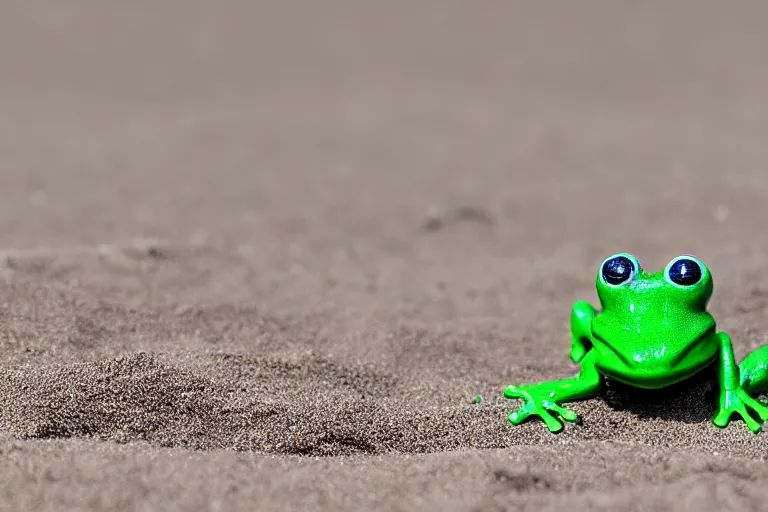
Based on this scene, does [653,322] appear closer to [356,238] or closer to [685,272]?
[685,272]

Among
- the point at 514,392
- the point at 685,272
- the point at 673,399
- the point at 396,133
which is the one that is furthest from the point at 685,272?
the point at 396,133

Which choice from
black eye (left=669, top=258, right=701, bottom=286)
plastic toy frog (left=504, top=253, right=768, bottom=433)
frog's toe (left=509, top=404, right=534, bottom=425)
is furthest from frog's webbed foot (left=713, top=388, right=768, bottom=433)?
frog's toe (left=509, top=404, right=534, bottom=425)

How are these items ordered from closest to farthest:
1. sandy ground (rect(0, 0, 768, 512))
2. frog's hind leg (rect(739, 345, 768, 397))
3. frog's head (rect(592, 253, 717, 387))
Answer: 1. sandy ground (rect(0, 0, 768, 512))
2. frog's head (rect(592, 253, 717, 387))
3. frog's hind leg (rect(739, 345, 768, 397))

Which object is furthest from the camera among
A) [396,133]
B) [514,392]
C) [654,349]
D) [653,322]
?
[396,133]

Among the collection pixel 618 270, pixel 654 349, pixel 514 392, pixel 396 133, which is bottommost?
pixel 396 133

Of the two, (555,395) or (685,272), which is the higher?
(685,272)

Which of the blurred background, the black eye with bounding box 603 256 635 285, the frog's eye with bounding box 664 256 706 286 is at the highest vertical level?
the frog's eye with bounding box 664 256 706 286

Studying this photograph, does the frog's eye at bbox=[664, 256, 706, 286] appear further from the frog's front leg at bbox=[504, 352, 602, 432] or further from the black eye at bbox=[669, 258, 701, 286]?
the frog's front leg at bbox=[504, 352, 602, 432]
